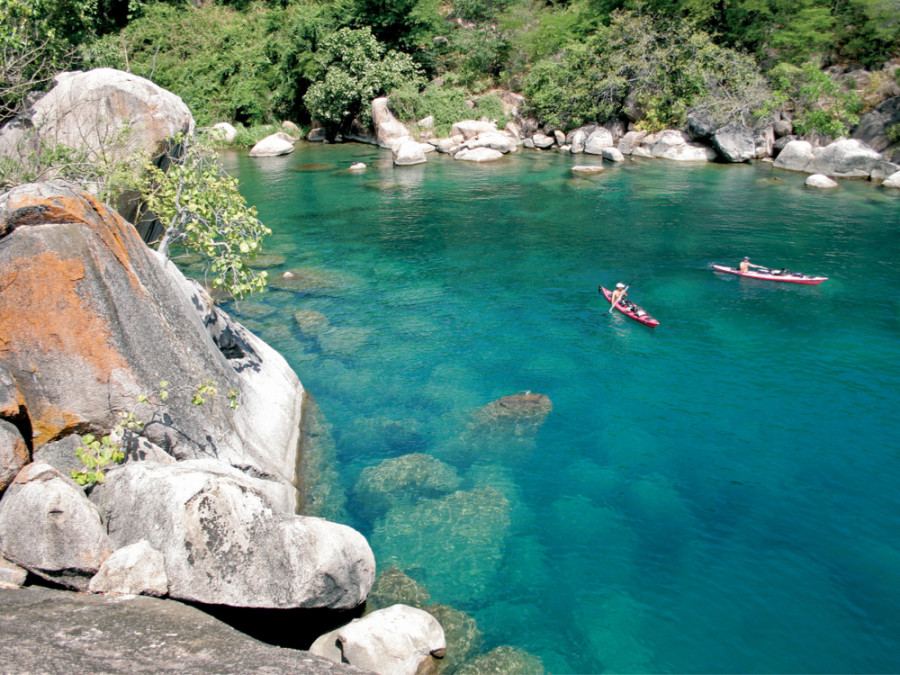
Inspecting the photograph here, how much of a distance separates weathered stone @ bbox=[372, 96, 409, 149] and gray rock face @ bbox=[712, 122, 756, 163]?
23273 millimetres

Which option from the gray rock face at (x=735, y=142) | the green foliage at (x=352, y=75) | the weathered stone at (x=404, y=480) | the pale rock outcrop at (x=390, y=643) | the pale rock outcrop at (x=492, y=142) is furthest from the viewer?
the green foliage at (x=352, y=75)

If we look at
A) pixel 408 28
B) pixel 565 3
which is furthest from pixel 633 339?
pixel 565 3

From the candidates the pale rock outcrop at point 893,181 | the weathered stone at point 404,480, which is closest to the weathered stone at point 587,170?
the pale rock outcrop at point 893,181

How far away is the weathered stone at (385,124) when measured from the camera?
49781mm

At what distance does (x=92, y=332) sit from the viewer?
9.20m

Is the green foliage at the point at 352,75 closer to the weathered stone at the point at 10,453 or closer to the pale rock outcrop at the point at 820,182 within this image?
the pale rock outcrop at the point at 820,182

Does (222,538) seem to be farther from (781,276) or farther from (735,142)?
(735,142)

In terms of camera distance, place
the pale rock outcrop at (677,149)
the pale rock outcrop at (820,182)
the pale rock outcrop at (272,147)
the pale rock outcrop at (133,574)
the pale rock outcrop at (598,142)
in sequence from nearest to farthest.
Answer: the pale rock outcrop at (133,574), the pale rock outcrop at (820,182), the pale rock outcrop at (677,149), the pale rock outcrop at (598,142), the pale rock outcrop at (272,147)

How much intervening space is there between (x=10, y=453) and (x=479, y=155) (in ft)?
135

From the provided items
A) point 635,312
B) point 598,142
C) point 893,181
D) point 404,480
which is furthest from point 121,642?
point 598,142

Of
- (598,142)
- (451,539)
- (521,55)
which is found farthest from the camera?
(521,55)

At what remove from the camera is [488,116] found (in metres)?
52.0

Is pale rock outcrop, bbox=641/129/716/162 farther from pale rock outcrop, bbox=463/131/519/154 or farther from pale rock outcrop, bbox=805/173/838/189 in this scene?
pale rock outcrop, bbox=463/131/519/154

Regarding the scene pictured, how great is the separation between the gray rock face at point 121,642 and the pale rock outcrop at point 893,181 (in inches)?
1604
